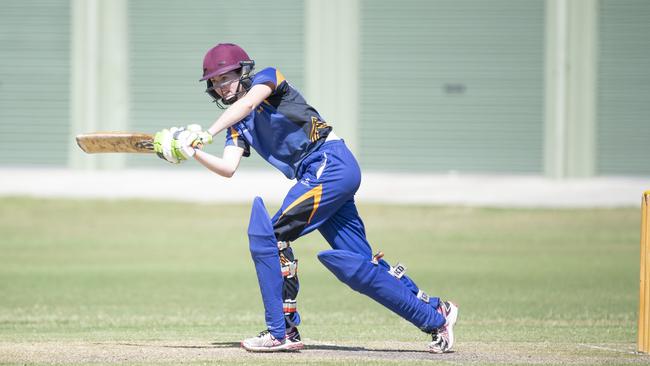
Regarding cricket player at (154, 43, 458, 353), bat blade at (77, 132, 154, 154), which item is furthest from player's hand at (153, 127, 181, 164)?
bat blade at (77, 132, 154, 154)

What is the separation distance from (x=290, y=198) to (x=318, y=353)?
3.36ft

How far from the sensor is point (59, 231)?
21.8m

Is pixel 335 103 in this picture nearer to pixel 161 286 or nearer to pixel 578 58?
pixel 578 58

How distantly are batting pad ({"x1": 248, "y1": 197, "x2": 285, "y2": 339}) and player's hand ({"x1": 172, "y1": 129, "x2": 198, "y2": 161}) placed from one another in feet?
1.79

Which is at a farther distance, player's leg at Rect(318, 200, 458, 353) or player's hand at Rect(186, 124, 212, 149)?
player's leg at Rect(318, 200, 458, 353)

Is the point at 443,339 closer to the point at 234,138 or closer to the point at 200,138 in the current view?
the point at 234,138

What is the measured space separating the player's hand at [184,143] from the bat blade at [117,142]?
322 mm

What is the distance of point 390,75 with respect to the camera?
2703cm

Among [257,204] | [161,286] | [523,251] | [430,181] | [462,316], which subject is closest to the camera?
[257,204]

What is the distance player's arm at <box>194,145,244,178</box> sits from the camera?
772cm

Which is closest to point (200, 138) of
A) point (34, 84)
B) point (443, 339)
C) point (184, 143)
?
point (184, 143)

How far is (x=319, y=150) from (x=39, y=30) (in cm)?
2067

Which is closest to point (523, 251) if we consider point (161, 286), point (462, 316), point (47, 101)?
point (161, 286)

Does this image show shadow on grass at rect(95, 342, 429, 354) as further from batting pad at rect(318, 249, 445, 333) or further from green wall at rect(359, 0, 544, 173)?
green wall at rect(359, 0, 544, 173)
